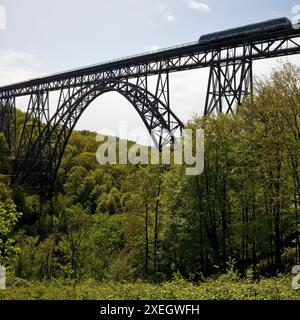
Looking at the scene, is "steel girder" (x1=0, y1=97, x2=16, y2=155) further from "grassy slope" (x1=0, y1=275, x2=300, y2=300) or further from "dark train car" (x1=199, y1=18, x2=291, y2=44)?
"grassy slope" (x1=0, y1=275, x2=300, y2=300)

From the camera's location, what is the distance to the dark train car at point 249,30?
20.2 m

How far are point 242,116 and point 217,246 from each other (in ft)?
17.8

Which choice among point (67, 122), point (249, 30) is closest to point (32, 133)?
point (67, 122)

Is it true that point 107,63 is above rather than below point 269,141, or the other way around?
above

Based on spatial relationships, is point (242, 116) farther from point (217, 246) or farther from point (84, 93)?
point (84, 93)

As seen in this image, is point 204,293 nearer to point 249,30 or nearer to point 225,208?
point 225,208

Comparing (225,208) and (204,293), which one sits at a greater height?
(225,208)

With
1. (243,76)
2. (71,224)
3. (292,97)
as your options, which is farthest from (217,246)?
(71,224)

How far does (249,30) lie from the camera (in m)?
21.3

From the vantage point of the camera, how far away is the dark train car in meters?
20.2

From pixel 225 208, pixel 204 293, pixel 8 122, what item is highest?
pixel 8 122

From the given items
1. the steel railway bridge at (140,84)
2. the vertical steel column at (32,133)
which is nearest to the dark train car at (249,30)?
the steel railway bridge at (140,84)

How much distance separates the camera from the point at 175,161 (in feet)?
62.4

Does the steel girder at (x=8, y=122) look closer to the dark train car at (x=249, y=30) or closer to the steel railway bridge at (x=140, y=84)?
the steel railway bridge at (x=140, y=84)
